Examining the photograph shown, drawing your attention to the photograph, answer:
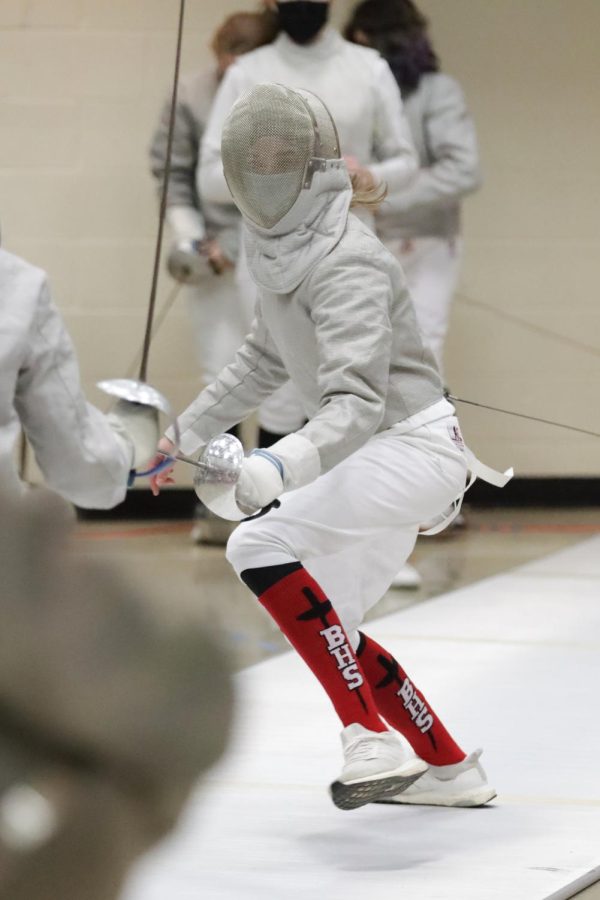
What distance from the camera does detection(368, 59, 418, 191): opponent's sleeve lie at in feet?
11.3

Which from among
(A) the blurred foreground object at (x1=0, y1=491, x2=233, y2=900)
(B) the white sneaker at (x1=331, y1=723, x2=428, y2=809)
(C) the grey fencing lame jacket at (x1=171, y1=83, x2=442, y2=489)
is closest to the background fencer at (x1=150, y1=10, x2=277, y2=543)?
(C) the grey fencing lame jacket at (x1=171, y1=83, x2=442, y2=489)

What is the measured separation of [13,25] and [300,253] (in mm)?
2726

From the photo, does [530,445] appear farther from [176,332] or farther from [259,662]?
[259,662]

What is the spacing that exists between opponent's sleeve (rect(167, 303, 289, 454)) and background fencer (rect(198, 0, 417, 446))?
132 centimetres

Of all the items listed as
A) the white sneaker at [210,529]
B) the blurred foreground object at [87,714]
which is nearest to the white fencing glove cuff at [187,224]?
Result: the white sneaker at [210,529]

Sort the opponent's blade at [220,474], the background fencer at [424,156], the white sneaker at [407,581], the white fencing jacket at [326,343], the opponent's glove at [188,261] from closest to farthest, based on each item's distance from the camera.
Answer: the opponent's blade at [220,474], the white fencing jacket at [326,343], the white sneaker at [407,581], the opponent's glove at [188,261], the background fencer at [424,156]

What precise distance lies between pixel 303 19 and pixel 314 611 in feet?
6.31

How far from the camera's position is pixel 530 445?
4871mm

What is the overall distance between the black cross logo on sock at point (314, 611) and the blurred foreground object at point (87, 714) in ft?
3.67

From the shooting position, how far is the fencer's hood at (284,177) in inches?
75.9

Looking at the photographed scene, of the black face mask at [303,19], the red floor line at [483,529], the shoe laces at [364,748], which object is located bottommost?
the red floor line at [483,529]

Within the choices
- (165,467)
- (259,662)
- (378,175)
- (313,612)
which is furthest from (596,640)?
(165,467)

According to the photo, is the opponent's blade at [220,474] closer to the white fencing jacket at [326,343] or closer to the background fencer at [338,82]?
the white fencing jacket at [326,343]

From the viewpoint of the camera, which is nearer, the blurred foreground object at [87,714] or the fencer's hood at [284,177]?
the blurred foreground object at [87,714]
